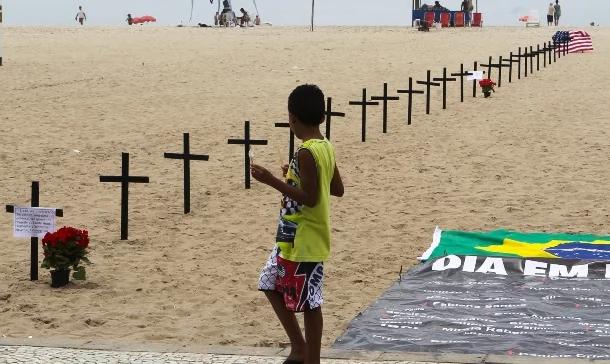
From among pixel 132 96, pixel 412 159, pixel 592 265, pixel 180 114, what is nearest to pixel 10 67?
pixel 132 96

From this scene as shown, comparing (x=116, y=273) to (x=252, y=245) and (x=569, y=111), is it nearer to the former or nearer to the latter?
(x=252, y=245)

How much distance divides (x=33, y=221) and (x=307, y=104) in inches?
176

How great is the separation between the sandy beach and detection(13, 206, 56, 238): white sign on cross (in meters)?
0.48

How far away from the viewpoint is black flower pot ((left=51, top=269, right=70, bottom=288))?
33.7 ft

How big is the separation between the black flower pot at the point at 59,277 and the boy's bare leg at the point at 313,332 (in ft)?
14.1

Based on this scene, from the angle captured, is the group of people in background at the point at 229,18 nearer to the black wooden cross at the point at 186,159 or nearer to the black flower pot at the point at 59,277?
the black wooden cross at the point at 186,159

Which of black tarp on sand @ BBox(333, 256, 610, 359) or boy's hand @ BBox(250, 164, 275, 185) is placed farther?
black tarp on sand @ BBox(333, 256, 610, 359)

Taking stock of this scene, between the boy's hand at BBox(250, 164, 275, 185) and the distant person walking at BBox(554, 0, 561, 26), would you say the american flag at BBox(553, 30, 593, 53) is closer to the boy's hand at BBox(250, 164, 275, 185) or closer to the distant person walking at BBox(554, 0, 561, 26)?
the distant person walking at BBox(554, 0, 561, 26)

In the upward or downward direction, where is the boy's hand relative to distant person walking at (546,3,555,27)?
downward

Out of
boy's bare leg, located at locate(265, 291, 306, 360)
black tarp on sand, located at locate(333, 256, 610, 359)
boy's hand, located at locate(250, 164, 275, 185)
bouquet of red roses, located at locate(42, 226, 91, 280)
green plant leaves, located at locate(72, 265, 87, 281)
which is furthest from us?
green plant leaves, located at locate(72, 265, 87, 281)

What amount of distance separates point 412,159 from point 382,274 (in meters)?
8.14

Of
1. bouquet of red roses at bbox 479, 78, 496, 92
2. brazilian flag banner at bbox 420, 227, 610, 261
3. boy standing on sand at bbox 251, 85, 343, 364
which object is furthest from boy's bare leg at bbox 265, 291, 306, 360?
bouquet of red roses at bbox 479, 78, 496, 92

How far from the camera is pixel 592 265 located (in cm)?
1035

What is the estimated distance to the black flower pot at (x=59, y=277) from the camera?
10.3 meters
